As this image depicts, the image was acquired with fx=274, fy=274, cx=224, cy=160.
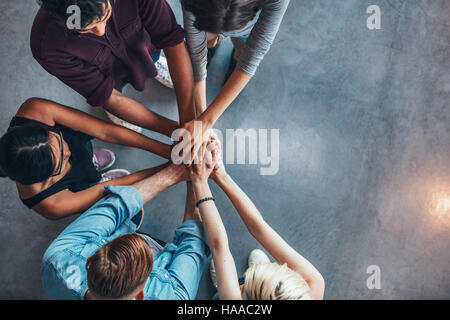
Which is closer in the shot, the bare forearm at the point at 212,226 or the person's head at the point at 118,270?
the person's head at the point at 118,270

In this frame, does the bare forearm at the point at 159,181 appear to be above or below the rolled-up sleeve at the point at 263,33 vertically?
below

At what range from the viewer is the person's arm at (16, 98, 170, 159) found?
147cm

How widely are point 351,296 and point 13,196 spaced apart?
8.88 ft

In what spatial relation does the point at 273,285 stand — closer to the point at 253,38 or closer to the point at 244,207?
the point at 244,207

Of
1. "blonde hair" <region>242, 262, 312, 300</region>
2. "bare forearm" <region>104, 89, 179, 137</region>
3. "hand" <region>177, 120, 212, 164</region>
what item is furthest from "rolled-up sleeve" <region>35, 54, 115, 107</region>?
"blonde hair" <region>242, 262, 312, 300</region>

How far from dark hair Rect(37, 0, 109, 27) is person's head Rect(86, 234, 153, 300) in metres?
0.89

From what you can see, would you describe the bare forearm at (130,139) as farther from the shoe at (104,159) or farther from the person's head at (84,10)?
the person's head at (84,10)

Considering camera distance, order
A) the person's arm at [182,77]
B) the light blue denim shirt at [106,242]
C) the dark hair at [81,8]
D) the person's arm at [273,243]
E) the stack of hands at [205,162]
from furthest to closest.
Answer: the stack of hands at [205,162]
the person's arm at [182,77]
the person's arm at [273,243]
the light blue denim shirt at [106,242]
the dark hair at [81,8]

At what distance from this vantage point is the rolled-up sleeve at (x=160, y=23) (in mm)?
1344

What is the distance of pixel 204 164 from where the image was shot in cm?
171

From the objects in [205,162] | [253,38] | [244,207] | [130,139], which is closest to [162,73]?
[130,139]

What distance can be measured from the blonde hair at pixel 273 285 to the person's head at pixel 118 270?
457mm

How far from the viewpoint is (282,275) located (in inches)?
46.6

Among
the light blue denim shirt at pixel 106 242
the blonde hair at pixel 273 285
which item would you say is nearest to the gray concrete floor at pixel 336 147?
the light blue denim shirt at pixel 106 242
